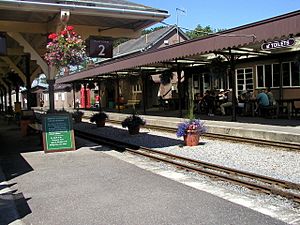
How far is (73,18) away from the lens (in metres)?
11.1

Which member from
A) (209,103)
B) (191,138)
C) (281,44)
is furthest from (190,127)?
(209,103)

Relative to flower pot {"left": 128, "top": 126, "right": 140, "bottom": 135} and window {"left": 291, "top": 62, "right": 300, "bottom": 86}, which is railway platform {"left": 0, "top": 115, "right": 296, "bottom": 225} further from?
window {"left": 291, "top": 62, "right": 300, "bottom": 86}

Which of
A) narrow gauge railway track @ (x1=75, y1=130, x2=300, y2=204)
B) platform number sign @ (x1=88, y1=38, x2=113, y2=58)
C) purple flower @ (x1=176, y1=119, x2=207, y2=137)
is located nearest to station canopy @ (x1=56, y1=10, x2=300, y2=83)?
purple flower @ (x1=176, y1=119, x2=207, y2=137)

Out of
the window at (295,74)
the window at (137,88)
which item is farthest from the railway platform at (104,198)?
the window at (137,88)

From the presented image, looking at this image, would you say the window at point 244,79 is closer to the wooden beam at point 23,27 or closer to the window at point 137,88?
the wooden beam at point 23,27

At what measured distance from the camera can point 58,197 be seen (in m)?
6.06

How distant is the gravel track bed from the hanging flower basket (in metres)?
3.87

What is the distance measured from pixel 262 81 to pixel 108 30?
11.6 m

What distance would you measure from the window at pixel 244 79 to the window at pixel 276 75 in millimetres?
686

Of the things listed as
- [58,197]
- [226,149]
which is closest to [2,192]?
[58,197]

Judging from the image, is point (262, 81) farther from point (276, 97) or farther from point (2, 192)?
point (2, 192)

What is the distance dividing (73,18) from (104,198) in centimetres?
675

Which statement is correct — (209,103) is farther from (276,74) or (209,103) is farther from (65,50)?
(65,50)

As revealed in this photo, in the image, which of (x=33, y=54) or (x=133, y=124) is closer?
(x=33, y=54)
